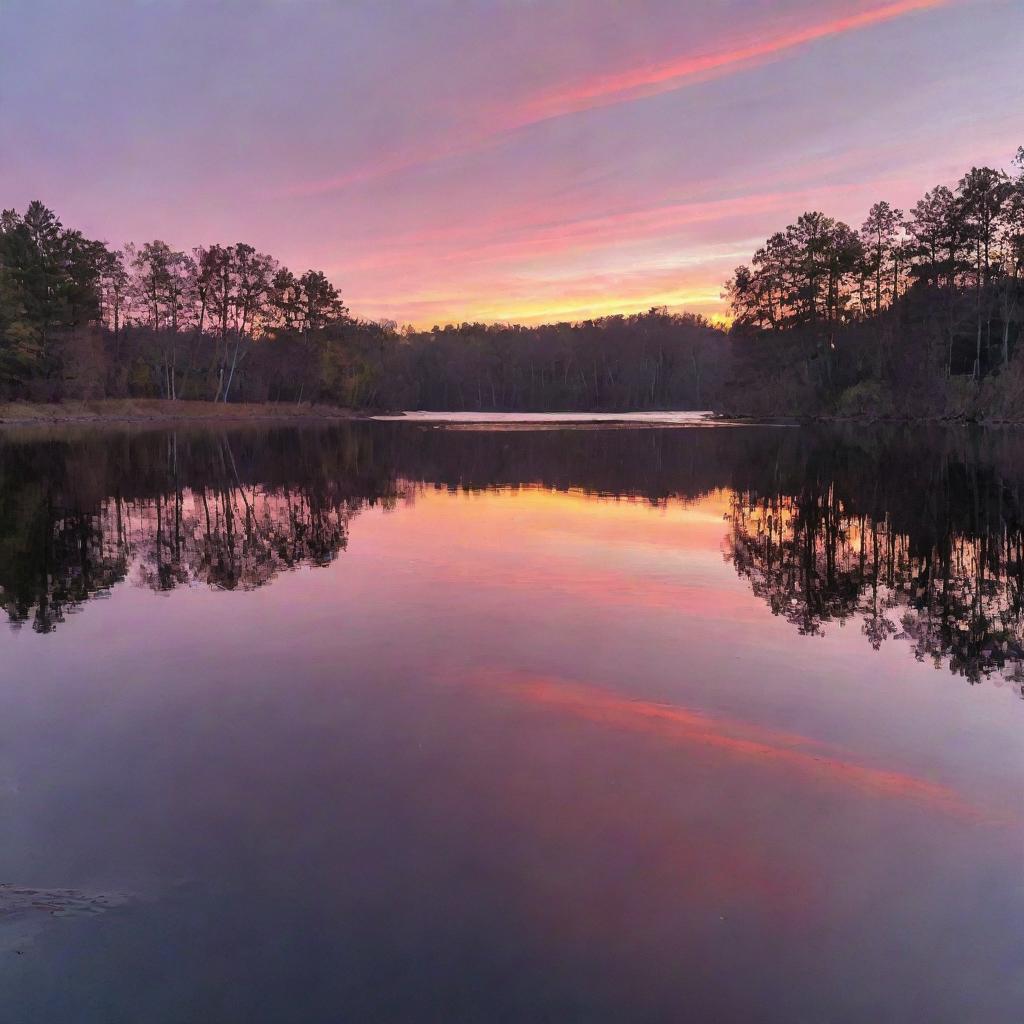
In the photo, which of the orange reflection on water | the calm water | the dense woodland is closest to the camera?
the calm water

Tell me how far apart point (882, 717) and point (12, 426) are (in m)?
74.5

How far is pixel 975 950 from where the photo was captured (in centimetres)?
423

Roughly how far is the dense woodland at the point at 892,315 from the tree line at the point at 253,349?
5340 cm

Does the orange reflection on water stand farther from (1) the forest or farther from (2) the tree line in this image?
(2) the tree line

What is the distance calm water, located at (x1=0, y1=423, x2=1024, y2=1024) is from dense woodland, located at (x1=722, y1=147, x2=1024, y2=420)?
5863 cm

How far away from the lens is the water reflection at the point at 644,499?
11.5 metres

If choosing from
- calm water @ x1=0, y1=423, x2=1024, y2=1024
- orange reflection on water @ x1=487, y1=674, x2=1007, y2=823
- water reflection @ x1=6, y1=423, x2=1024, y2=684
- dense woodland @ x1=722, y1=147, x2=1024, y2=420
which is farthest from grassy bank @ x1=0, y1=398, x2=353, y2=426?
orange reflection on water @ x1=487, y1=674, x2=1007, y2=823

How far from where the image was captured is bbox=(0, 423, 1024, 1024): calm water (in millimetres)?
4027

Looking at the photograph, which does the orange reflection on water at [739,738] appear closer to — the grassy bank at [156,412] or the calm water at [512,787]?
the calm water at [512,787]

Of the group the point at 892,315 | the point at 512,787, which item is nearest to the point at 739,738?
the point at 512,787

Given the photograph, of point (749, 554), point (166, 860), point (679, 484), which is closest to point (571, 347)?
point (679, 484)

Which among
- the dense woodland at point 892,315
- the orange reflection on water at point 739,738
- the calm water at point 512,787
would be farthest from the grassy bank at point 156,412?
the orange reflection on water at point 739,738

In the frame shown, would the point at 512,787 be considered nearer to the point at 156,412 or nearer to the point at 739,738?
the point at 739,738

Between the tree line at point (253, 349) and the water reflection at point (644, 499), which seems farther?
the tree line at point (253, 349)
